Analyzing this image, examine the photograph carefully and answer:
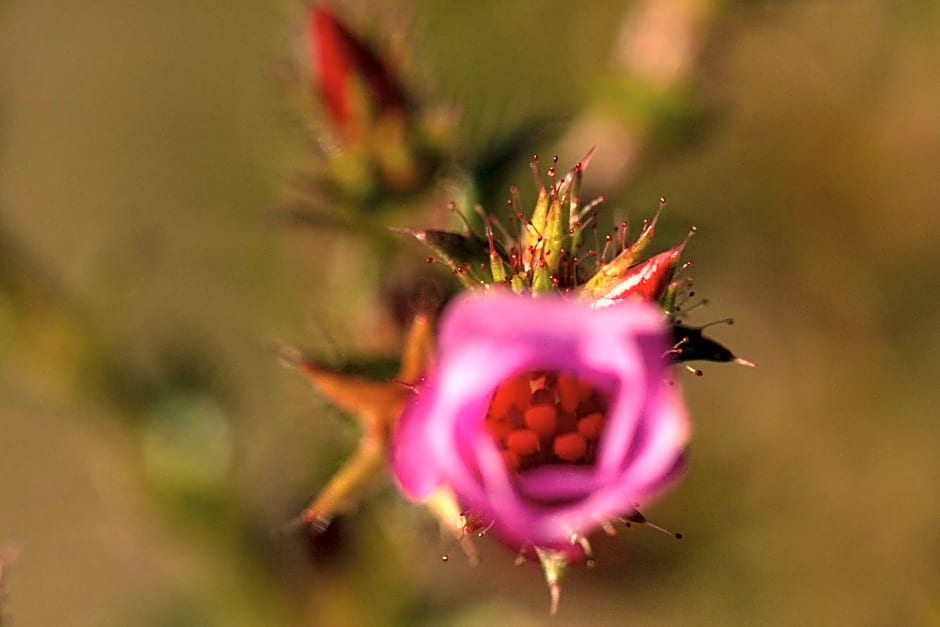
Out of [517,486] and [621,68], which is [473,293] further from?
[621,68]

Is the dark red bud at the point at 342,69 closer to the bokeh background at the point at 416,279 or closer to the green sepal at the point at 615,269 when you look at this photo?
the bokeh background at the point at 416,279

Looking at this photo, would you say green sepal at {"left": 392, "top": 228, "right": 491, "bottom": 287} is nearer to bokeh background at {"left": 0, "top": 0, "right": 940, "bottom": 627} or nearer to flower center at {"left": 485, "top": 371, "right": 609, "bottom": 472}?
flower center at {"left": 485, "top": 371, "right": 609, "bottom": 472}

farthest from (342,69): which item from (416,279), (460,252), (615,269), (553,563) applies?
(553,563)

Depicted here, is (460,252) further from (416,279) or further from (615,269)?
(416,279)

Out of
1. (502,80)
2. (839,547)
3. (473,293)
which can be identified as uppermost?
(502,80)

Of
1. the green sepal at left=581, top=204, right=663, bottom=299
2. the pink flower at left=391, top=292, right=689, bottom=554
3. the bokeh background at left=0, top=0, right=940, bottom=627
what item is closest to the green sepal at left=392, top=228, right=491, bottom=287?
the green sepal at left=581, top=204, right=663, bottom=299

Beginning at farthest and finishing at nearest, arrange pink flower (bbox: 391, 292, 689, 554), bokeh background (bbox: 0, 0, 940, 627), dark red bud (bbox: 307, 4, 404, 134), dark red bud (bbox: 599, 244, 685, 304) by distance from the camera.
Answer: bokeh background (bbox: 0, 0, 940, 627)
dark red bud (bbox: 307, 4, 404, 134)
dark red bud (bbox: 599, 244, 685, 304)
pink flower (bbox: 391, 292, 689, 554)

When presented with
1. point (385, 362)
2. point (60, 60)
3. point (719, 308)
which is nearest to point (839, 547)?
point (719, 308)
